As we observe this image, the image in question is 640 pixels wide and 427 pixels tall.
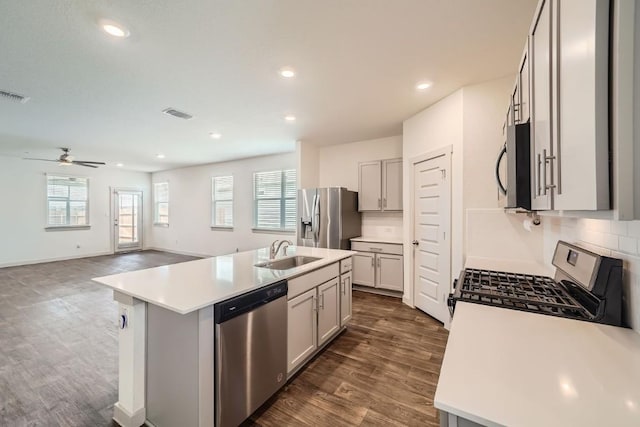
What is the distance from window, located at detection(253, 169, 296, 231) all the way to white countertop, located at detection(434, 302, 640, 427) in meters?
5.34

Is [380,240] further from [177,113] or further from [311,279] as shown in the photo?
Result: [177,113]

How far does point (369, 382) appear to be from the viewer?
2174 millimetres

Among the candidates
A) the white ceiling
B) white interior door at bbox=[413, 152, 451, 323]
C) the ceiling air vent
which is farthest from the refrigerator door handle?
the ceiling air vent

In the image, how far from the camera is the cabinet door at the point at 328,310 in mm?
2496

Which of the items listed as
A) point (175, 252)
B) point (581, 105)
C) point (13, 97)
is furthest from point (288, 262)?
point (175, 252)

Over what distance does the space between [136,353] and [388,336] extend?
2.37 metres

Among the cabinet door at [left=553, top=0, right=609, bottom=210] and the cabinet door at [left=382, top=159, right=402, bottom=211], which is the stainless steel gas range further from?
the cabinet door at [left=382, top=159, right=402, bottom=211]

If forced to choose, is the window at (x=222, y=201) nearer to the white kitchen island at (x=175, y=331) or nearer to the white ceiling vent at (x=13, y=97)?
the white ceiling vent at (x=13, y=97)

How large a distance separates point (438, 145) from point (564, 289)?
222 cm

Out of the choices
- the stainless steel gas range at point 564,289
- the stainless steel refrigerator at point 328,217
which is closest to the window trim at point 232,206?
the stainless steel refrigerator at point 328,217

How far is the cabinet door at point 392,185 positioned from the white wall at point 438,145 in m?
0.66

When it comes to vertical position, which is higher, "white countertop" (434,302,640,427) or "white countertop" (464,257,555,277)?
"white countertop" (464,257,555,277)

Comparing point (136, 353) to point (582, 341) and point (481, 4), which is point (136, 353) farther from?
point (481, 4)

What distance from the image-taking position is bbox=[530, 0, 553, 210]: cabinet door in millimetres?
975
